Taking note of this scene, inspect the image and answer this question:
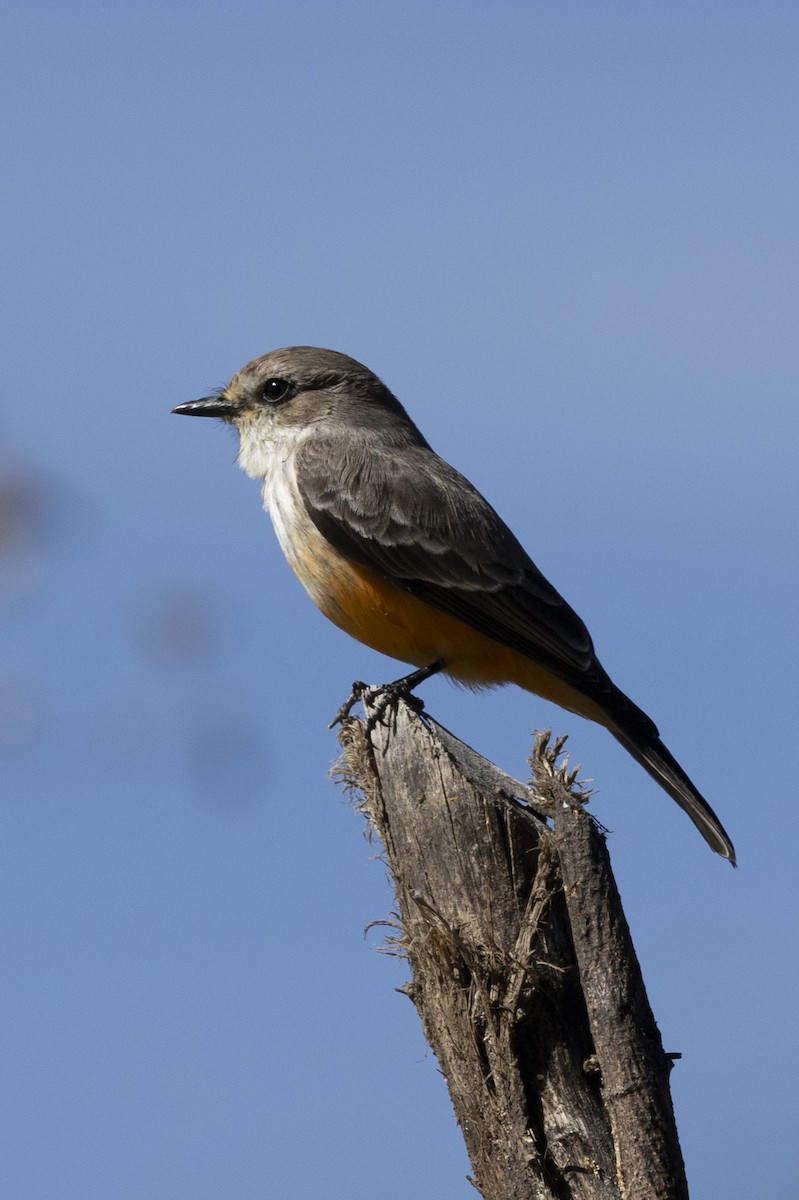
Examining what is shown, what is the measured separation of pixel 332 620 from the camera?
8.62 metres

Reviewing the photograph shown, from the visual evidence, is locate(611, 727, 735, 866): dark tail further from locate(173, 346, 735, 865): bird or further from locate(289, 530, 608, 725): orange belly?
locate(289, 530, 608, 725): orange belly

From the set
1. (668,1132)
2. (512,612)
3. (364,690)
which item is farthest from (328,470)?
(668,1132)

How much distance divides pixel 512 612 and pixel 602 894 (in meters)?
3.42

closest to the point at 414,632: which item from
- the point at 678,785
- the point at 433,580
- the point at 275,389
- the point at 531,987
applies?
the point at 433,580

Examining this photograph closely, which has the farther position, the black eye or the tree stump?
the black eye

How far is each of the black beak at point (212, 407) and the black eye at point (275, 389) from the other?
0.24 metres

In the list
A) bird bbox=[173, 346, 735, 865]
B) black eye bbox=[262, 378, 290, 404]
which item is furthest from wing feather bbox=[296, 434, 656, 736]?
black eye bbox=[262, 378, 290, 404]

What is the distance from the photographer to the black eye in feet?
33.3

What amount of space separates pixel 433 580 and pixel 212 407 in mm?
2591

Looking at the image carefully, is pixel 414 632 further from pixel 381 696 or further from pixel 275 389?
pixel 275 389

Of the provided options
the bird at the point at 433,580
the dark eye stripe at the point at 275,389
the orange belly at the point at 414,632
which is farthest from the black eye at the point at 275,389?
the orange belly at the point at 414,632

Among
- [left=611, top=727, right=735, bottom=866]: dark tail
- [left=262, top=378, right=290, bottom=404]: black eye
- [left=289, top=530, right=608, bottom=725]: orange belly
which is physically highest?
[left=262, top=378, right=290, bottom=404]: black eye

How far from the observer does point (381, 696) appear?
696cm

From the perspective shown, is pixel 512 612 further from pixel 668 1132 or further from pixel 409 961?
pixel 668 1132
